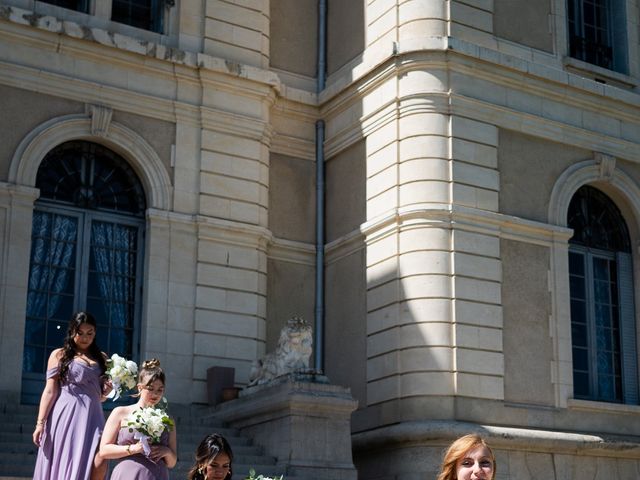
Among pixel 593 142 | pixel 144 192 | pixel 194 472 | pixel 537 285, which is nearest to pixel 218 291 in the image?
pixel 144 192

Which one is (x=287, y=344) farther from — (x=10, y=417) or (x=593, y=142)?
(x=593, y=142)

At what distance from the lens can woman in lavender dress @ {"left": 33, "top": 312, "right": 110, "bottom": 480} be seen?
9883 millimetres

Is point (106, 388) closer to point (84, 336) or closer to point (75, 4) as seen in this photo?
point (84, 336)

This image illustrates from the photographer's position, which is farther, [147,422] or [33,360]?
[33,360]

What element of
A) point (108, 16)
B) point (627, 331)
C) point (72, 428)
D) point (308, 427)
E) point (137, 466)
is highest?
point (108, 16)

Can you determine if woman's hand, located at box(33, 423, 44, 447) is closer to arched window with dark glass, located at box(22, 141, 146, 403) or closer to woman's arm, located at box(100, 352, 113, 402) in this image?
woman's arm, located at box(100, 352, 113, 402)

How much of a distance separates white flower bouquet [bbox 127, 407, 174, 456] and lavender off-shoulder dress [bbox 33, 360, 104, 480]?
1705mm

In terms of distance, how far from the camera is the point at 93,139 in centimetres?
1770

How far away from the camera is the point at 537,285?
58.6ft

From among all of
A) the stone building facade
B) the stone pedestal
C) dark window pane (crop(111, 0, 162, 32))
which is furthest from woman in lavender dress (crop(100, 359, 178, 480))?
dark window pane (crop(111, 0, 162, 32))

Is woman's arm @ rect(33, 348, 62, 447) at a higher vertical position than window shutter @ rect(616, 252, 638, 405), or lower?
lower

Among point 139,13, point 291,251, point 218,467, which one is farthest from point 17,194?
point 218,467

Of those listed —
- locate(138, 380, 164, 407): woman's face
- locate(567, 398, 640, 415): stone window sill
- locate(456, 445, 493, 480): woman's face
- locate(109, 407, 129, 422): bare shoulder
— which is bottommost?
locate(456, 445, 493, 480): woman's face

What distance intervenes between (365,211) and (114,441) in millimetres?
10118
